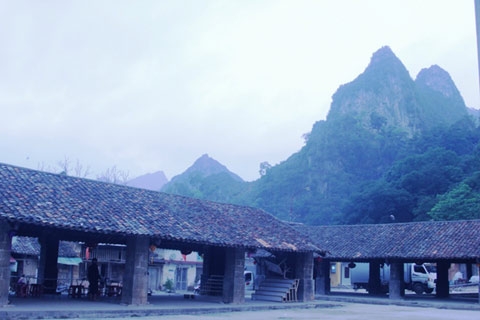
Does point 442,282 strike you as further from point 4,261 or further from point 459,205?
point 4,261

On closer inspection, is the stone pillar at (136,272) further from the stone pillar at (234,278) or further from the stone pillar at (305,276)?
the stone pillar at (305,276)

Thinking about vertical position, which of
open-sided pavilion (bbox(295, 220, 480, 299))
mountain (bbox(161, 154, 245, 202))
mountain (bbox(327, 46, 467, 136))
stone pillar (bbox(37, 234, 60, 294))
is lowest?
stone pillar (bbox(37, 234, 60, 294))

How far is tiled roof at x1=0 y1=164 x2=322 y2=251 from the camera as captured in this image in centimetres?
1487

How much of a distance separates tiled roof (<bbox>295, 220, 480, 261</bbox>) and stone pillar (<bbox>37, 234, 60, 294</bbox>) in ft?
37.4

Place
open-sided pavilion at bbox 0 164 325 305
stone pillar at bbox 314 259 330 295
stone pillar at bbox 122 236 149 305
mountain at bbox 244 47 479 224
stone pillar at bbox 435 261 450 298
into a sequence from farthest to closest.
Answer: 1. mountain at bbox 244 47 479 224
2. stone pillar at bbox 314 259 330 295
3. stone pillar at bbox 435 261 450 298
4. stone pillar at bbox 122 236 149 305
5. open-sided pavilion at bbox 0 164 325 305

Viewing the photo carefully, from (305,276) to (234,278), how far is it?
148 inches

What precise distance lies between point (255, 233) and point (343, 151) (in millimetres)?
55470

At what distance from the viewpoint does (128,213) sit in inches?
685

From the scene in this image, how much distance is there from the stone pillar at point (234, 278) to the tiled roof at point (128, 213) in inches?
27.9

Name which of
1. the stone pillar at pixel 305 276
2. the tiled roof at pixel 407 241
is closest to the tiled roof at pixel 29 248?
the stone pillar at pixel 305 276

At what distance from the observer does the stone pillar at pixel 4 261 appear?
1390 centimetres

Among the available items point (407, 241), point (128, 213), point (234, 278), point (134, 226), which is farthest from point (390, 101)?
point (134, 226)

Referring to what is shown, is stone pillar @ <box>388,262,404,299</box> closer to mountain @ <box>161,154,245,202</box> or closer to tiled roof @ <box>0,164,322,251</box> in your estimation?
tiled roof @ <box>0,164,322,251</box>

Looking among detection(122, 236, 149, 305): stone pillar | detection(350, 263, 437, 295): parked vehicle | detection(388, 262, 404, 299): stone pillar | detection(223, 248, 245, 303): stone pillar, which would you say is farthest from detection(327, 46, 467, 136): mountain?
detection(122, 236, 149, 305): stone pillar
